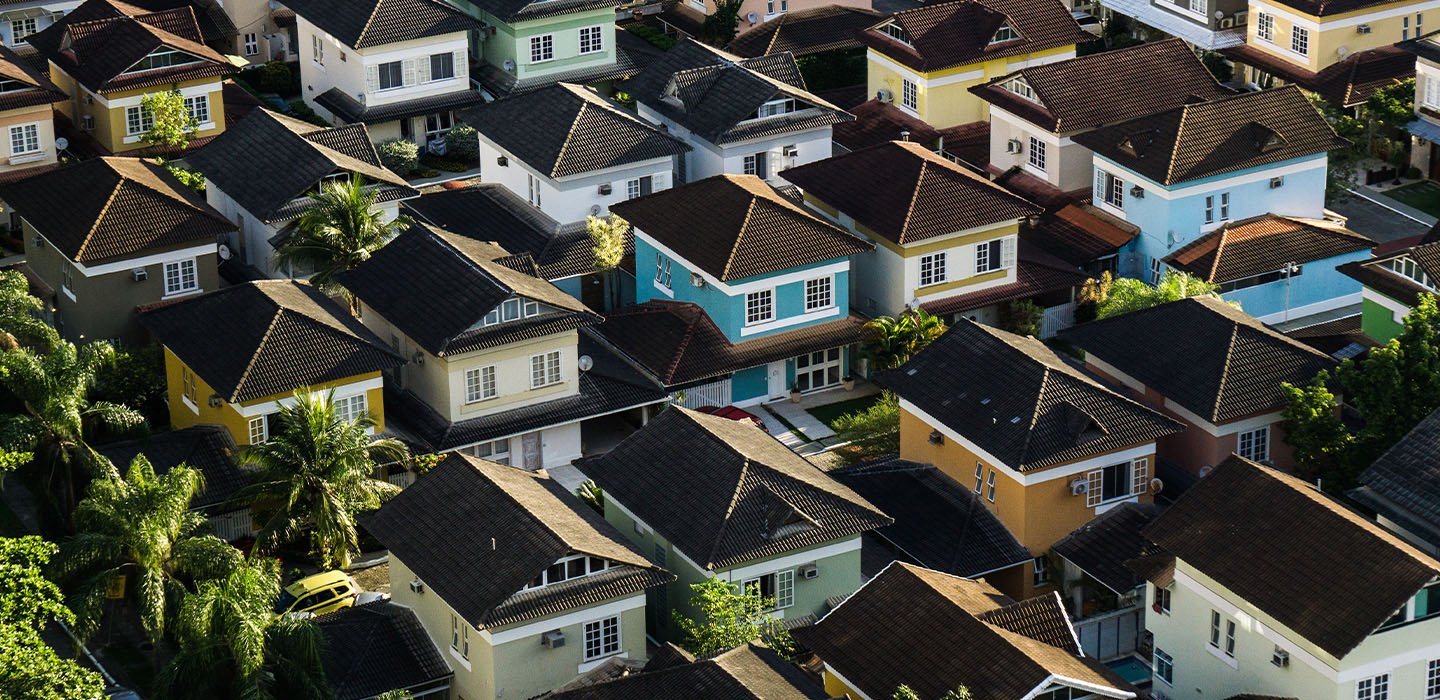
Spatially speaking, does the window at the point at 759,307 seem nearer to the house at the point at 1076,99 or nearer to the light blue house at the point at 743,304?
→ the light blue house at the point at 743,304

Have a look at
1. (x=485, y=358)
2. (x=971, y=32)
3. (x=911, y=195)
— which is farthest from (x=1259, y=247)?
(x=485, y=358)

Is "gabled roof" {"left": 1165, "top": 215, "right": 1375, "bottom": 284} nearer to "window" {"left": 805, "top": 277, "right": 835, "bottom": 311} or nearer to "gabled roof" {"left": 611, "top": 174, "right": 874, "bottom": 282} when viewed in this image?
"gabled roof" {"left": 611, "top": 174, "right": 874, "bottom": 282}

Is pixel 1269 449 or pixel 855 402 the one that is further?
pixel 855 402

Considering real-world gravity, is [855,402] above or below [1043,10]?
below

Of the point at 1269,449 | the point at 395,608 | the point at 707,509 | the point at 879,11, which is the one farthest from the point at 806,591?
the point at 879,11

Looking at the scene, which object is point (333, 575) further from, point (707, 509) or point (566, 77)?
point (566, 77)
